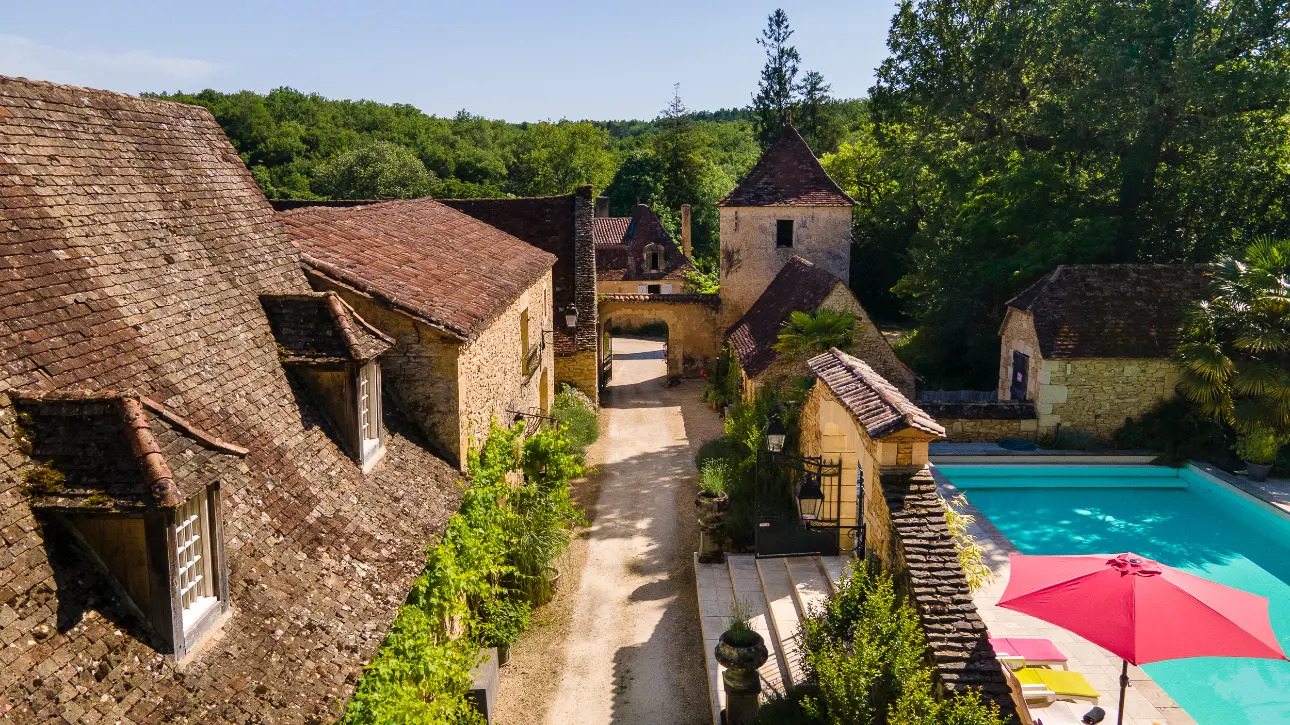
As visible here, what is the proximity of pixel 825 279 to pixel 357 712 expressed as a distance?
19.2 meters

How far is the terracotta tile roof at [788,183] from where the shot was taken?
3044cm

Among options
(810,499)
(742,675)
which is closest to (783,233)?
(810,499)

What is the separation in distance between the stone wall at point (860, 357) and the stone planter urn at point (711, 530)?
6.44 m

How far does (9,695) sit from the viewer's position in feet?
14.6

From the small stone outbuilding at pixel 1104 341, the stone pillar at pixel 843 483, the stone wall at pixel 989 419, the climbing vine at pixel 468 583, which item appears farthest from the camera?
the stone wall at pixel 989 419

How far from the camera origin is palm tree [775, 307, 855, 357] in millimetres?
20688

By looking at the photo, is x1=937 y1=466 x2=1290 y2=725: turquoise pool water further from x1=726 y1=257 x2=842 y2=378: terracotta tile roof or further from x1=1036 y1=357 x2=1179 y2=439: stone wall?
x1=726 y1=257 x2=842 y2=378: terracotta tile roof

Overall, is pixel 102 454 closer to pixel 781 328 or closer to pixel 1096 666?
pixel 1096 666

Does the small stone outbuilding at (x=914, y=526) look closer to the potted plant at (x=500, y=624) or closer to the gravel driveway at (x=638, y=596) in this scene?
the gravel driveway at (x=638, y=596)

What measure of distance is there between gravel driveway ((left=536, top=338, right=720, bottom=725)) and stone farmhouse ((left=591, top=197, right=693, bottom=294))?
19.1 m

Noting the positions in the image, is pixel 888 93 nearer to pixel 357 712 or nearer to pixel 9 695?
pixel 357 712

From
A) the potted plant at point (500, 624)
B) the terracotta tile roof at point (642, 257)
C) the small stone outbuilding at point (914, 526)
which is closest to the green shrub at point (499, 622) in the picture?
the potted plant at point (500, 624)

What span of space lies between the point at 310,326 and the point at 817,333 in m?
13.7

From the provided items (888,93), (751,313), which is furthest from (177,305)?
(888,93)
